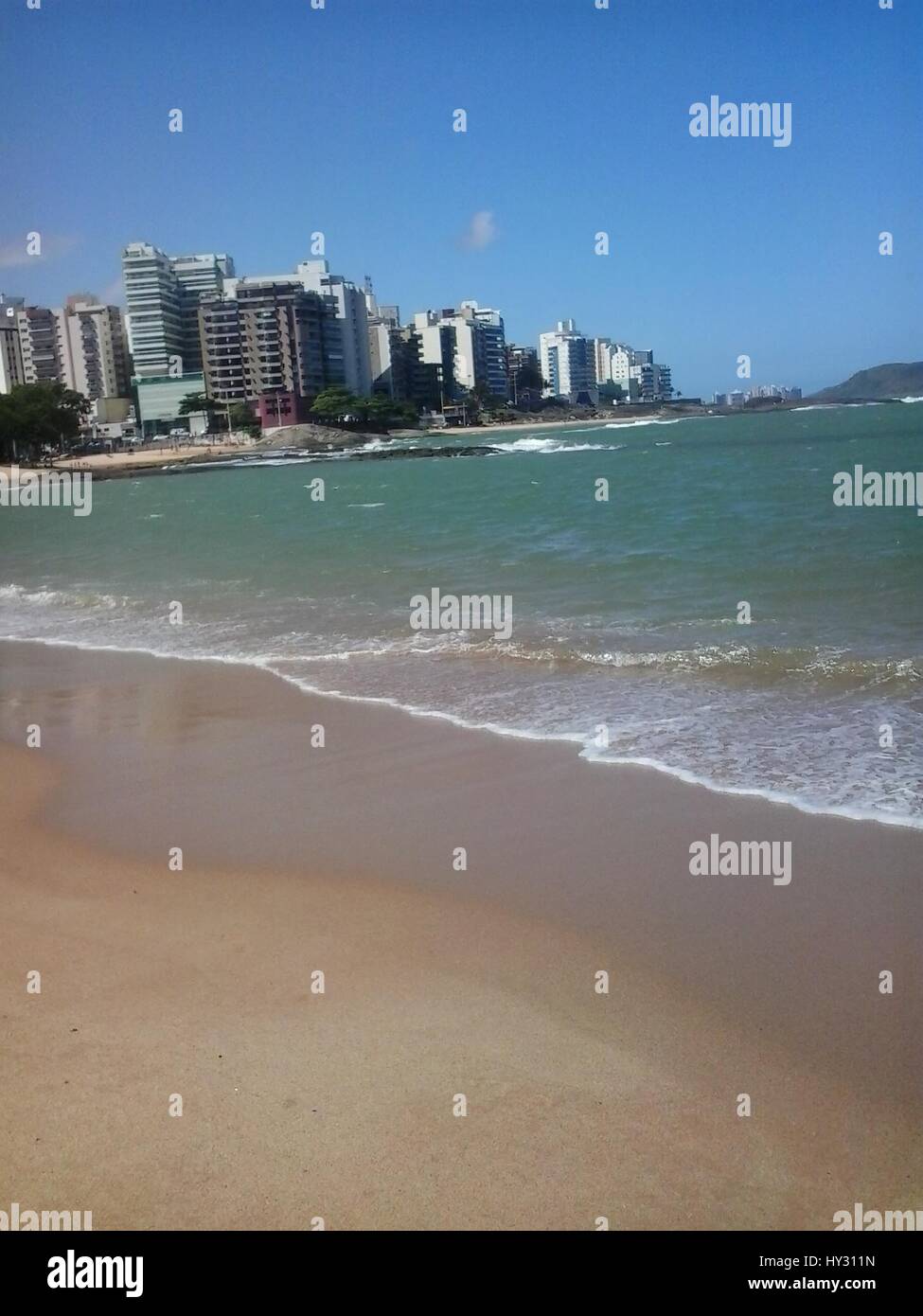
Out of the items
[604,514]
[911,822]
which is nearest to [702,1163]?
[911,822]

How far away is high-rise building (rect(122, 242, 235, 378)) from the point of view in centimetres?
14288

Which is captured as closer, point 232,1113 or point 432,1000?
point 232,1113

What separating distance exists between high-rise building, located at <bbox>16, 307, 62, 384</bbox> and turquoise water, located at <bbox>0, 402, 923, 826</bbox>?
106536 mm

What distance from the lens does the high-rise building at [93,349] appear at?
453ft

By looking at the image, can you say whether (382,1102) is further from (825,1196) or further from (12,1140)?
(825,1196)

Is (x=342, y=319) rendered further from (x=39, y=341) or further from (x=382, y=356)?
(x=39, y=341)

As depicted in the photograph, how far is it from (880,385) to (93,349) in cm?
12083

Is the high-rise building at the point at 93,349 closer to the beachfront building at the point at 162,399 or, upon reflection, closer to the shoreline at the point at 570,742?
the beachfront building at the point at 162,399

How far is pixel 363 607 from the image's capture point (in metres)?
15.0

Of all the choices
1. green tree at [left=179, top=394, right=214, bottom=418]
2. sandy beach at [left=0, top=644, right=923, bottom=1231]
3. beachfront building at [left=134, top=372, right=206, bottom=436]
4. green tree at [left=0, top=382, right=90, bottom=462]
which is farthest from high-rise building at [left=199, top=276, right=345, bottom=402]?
sandy beach at [left=0, top=644, right=923, bottom=1231]

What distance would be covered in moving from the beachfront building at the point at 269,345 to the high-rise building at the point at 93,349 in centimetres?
1423

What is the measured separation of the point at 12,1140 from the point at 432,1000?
1.59 meters

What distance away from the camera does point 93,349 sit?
14112 centimetres

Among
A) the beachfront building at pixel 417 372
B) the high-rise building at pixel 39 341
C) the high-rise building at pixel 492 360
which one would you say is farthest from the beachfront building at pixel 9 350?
the high-rise building at pixel 492 360
